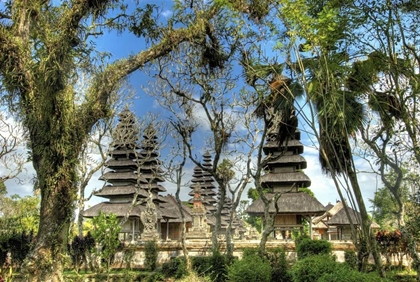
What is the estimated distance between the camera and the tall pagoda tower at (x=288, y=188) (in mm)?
18484

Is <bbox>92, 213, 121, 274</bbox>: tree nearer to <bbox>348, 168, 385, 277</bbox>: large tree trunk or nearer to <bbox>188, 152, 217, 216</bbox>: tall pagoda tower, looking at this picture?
<bbox>348, 168, 385, 277</bbox>: large tree trunk

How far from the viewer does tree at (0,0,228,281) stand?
6.39 m

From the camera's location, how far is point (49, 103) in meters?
6.57

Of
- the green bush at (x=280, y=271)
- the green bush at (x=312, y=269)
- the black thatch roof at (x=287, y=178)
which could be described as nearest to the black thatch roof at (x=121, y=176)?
the black thatch roof at (x=287, y=178)

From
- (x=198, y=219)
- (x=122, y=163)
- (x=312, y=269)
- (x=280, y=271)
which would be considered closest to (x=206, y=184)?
(x=198, y=219)

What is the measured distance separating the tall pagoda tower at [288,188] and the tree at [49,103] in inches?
485

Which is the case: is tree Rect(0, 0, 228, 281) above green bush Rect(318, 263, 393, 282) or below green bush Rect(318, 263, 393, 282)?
above

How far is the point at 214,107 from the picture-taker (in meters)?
11.5

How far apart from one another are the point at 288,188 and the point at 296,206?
59.2 inches

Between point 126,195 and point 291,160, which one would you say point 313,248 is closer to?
point 291,160

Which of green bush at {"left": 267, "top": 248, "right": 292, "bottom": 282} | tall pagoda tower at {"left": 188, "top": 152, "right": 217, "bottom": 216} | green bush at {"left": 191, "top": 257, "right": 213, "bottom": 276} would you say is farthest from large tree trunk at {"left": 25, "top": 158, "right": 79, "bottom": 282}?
tall pagoda tower at {"left": 188, "top": 152, "right": 217, "bottom": 216}

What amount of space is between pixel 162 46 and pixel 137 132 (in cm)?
968

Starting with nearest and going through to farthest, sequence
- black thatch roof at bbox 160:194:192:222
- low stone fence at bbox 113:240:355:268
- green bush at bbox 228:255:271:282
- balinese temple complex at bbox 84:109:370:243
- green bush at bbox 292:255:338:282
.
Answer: green bush at bbox 292:255:338:282, green bush at bbox 228:255:271:282, low stone fence at bbox 113:240:355:268, balinese temple complex at bbox 84:109:370:243, black thatch roof at bbox 160:194:192:222

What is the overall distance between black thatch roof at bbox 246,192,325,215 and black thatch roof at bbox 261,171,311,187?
2.36 feet
